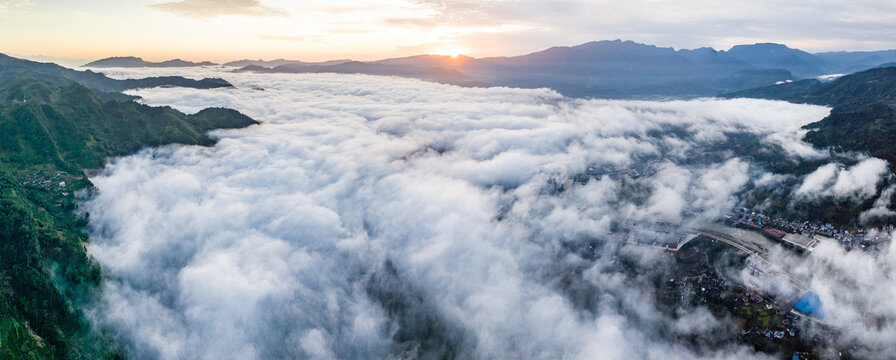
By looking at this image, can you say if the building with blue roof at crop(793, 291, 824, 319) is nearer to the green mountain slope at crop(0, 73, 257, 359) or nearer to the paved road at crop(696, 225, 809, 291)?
the paved road at crop(696, 225, 809, 291)

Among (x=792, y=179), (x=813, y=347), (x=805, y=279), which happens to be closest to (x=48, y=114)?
(x=813, y=347)

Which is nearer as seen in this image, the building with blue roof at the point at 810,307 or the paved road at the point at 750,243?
the building with blue roof at the point at 810,307

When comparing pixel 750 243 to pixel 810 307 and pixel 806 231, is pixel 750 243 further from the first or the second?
pixel 810 307

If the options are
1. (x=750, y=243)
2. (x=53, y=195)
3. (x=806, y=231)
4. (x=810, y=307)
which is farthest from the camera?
(x=806, y=231)

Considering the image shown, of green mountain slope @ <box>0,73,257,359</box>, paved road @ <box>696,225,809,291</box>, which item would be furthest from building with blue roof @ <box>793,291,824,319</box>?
green mountain slope @ <box>0,73,257,359</box>

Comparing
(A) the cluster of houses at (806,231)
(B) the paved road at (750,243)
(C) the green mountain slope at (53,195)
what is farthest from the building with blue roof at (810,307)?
(C) the green mountain slope at (53,195)

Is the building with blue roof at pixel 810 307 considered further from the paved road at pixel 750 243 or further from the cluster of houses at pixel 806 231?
the cluster of houses at pixel 806 231

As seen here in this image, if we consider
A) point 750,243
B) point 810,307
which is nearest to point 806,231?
point 750,243

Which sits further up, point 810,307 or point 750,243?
point 750,243

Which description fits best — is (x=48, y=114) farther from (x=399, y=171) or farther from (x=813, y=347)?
(x=813, y=347)
